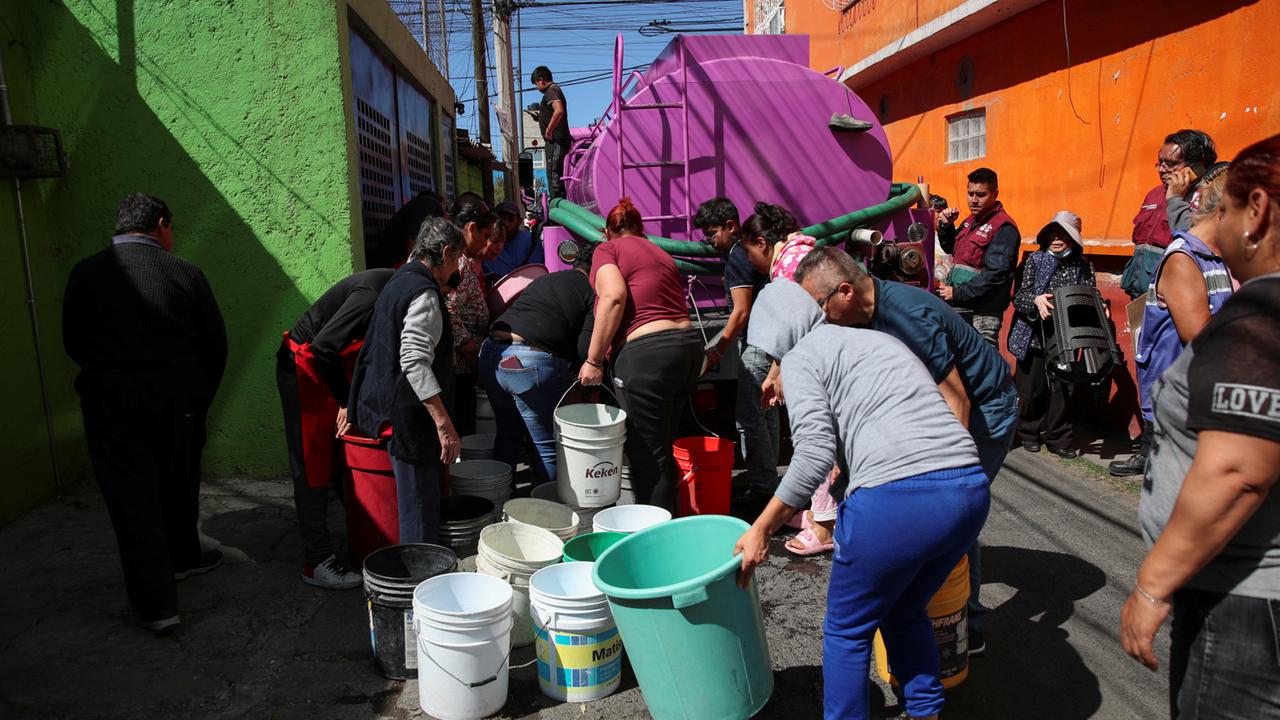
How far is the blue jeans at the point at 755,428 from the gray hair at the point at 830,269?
206cm

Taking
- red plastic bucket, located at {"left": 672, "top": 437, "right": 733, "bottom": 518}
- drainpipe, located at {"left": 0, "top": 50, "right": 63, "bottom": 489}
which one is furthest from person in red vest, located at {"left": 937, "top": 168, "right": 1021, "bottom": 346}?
drainpipe, located at {"left": 0, "top": 50, "right": 63, "bottom": 489}

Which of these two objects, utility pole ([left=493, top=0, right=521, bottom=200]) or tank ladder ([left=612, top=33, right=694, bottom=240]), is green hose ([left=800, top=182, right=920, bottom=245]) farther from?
utility pole ([left=493, top=0, right=521, bottom=200])

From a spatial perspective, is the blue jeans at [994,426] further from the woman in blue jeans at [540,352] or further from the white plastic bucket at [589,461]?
the woman in blue jeans at [540,352]

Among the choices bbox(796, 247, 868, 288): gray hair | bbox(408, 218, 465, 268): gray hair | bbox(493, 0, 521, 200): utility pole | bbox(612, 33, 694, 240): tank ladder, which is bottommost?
bbox(796, 247, 868, 288): gray hair

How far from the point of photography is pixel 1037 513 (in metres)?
5.12

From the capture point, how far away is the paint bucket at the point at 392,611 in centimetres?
321

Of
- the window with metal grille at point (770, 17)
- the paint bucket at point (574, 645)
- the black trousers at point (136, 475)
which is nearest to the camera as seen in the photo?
the paint bucket at point (574, 645)

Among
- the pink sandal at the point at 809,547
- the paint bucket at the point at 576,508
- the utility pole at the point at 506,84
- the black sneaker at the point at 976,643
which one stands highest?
the utility pole at the point at 506,84

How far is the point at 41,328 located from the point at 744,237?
14.3 feet

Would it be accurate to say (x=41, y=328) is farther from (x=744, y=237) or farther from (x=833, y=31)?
(x=833, y=31)

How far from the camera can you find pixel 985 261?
643 centimetres

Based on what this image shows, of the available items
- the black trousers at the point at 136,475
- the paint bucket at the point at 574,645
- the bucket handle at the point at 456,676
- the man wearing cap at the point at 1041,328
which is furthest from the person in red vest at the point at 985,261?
the black trousers at the point at 136,475

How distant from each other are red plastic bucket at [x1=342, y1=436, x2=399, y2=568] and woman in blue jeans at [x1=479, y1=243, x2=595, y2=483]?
0.91 meters

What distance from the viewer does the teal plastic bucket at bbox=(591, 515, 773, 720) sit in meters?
A: 2.64
